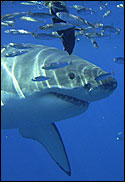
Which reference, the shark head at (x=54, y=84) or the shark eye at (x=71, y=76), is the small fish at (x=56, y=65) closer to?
the shark head at (x=54, y=84)

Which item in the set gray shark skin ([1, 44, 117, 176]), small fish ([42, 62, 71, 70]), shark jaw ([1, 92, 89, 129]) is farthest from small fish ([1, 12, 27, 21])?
shark jaw ([1, 92, 89, 129])

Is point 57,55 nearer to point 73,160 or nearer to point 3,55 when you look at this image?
point 3,55

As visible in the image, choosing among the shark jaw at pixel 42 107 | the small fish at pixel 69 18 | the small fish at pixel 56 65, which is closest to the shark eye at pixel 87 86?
the shark jaw at pixel 42 107

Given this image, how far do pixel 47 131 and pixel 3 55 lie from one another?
72.8 inches

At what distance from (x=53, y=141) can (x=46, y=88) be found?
2.15m

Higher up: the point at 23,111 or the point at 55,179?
the point at 23,111

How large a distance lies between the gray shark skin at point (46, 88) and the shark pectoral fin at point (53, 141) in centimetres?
97

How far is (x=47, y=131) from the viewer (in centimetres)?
530

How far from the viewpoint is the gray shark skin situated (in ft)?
10.5

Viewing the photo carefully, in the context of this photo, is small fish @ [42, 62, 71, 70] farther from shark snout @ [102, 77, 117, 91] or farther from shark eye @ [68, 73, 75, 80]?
shark snout @ [102, 77, 117, 91]

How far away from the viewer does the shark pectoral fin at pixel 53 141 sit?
5.22 m

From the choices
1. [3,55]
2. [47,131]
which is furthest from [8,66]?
[47,131]

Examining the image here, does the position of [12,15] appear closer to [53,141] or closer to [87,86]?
[87,86]

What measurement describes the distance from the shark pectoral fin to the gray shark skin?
968 millimetres
